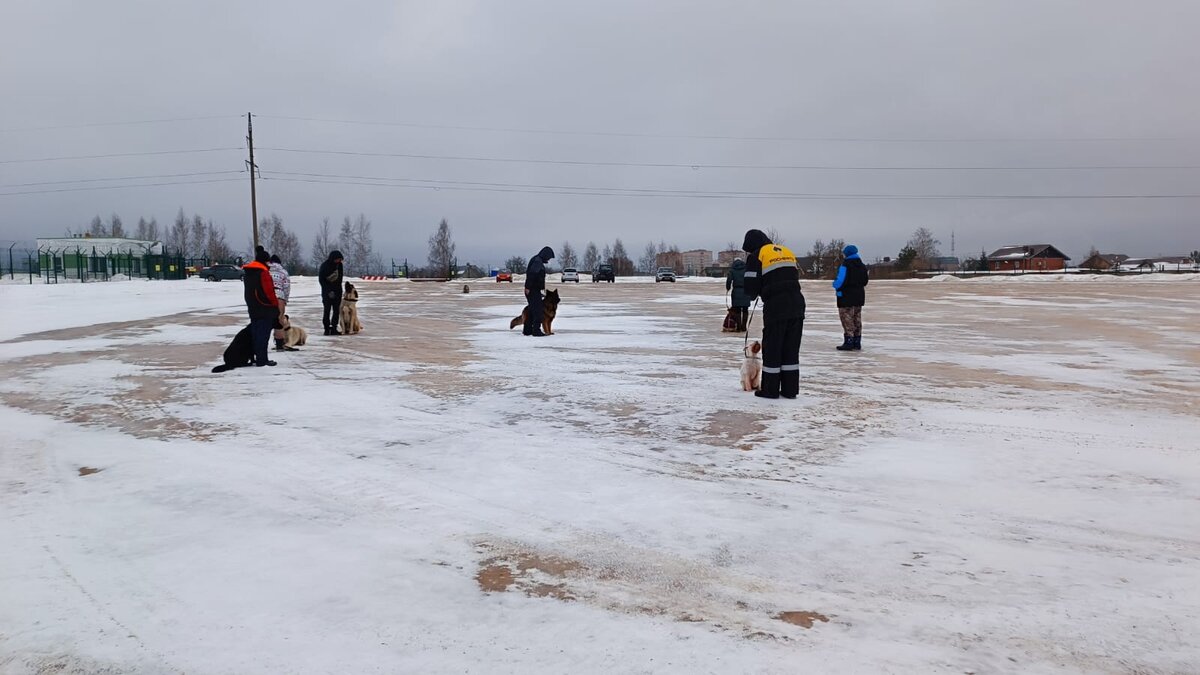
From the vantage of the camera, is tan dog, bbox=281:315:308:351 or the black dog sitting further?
tan dog, bbox=281:315:308:351

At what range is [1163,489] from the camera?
503cm

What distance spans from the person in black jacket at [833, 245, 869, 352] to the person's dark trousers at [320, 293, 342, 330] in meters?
10.3

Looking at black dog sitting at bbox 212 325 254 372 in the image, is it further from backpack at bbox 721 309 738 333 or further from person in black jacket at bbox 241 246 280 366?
backpack at bbox 721 309 738 333

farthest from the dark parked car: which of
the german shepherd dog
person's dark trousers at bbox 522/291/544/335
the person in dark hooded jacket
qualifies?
the person in dark hooded jacket

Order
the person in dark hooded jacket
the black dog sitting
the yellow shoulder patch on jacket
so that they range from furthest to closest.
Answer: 1. the person in dark hooded jacket
2. the black dog sitting
3. the yellow shoulder patch on jacket

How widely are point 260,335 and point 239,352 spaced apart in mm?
383

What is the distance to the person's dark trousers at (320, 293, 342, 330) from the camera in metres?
15.6

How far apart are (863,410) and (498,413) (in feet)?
12.9

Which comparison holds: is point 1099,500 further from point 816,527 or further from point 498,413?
point 498,413

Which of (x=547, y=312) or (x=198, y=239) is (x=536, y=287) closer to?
(x=547, y=312)

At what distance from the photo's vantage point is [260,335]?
10906 mm

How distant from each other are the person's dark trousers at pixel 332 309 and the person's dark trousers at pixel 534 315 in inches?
163

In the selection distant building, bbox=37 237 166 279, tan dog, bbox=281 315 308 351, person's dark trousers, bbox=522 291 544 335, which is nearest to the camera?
tan dog, bbox=281 315 308 351

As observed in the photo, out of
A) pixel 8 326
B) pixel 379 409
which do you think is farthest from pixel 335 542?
pixel 8 326
